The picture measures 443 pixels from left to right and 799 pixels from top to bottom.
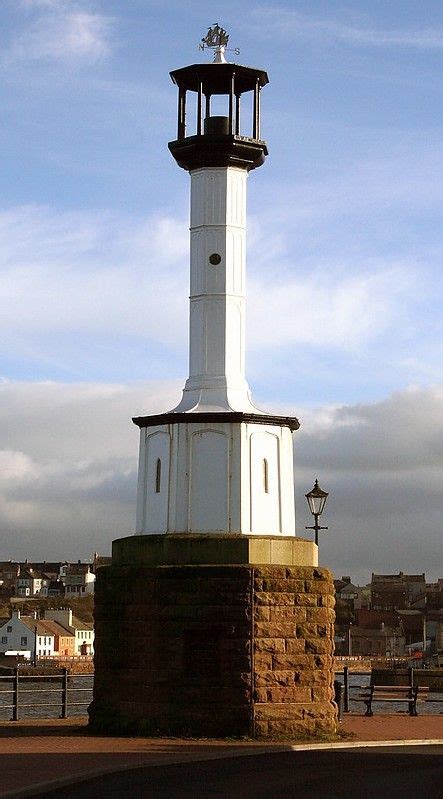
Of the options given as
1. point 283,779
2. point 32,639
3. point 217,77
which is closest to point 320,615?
point 283,779

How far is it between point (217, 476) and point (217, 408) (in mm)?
1302

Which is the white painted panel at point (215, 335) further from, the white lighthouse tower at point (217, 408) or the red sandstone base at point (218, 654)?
the red sandstone base at point (218, 654)

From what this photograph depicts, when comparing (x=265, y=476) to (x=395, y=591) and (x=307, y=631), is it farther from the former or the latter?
(x=395, y=591)

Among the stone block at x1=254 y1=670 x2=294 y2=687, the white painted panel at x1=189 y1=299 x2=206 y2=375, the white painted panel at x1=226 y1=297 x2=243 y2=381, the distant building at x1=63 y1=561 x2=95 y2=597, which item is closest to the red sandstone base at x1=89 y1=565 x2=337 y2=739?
the stone block at x1=254 y1=670 x2=294 y2=687

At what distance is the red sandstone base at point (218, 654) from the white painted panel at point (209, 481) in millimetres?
1148

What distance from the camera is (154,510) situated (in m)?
25.8

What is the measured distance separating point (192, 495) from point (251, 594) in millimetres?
2281

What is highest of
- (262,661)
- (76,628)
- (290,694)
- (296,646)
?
(76,628)

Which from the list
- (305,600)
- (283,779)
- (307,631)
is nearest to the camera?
(283,779)

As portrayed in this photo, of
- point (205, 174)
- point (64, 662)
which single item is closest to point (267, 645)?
point (205, 174)

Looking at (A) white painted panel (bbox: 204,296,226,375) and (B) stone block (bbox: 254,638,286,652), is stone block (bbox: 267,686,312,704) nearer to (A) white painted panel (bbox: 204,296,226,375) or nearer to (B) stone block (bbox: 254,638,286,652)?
(B) stone block (bbox: 254,638,286,652)

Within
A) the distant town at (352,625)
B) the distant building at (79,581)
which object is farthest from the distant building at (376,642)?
the distant building at (79,581)

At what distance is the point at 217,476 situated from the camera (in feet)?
83.4

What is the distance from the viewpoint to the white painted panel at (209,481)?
2527 centimetres
